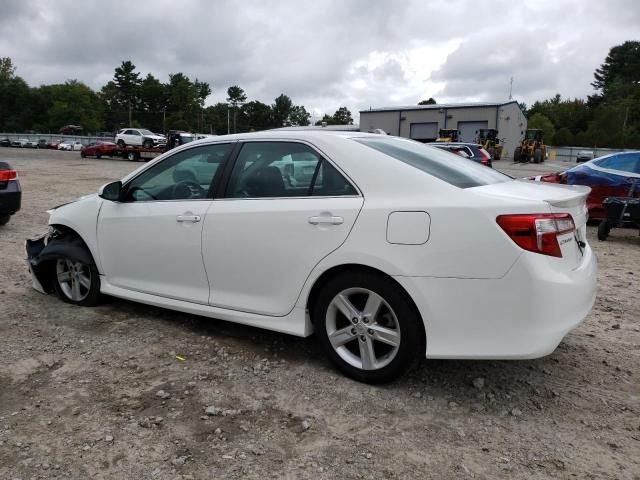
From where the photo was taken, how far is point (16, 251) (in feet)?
22.8

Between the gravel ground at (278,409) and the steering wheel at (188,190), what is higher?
the steering wheel at (188,190)

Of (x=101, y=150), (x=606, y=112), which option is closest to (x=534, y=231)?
(x=101, y=150)

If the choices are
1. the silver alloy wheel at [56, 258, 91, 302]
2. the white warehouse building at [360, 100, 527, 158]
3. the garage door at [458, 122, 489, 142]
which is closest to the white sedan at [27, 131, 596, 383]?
the silver alloy wheel at [56, 258, 91, 302]

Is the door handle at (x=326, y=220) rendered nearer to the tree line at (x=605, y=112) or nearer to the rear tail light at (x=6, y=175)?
the rear tail light at (x=6, y=175)

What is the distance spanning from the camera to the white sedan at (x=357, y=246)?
277 centimetres

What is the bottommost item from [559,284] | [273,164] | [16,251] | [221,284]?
[16,251]

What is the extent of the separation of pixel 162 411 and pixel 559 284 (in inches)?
89.3

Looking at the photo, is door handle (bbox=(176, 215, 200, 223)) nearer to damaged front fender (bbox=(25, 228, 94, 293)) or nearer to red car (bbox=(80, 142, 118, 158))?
damaged front fender (bbox=(25, 228, 94, 293))

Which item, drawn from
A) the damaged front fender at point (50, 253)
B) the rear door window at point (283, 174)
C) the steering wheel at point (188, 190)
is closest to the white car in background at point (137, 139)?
the damaged front fender at point (50, 253)

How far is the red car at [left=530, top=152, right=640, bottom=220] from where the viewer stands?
9.16 meters

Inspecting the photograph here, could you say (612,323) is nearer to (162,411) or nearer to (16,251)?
(162,411)

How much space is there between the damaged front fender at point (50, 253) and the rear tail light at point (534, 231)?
3.43m

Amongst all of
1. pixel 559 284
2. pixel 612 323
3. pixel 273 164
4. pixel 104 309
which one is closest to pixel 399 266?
pixel 559 284

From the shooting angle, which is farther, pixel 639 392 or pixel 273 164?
pixel 273 164
